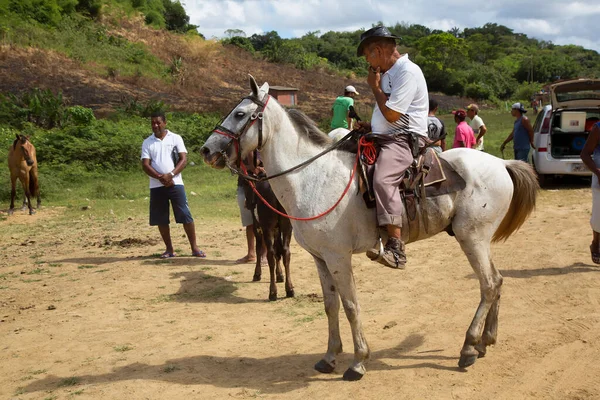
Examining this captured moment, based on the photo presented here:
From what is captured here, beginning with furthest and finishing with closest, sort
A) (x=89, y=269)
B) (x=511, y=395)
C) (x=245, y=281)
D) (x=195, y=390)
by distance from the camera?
(x=89, y=269), (x=245, y=281), (x=195, y=390), (x=511, y=395)

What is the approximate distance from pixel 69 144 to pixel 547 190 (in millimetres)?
14749

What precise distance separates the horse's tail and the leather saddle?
0.63 metres

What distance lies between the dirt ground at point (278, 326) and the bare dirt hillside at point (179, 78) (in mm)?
20295

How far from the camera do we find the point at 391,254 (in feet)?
16.5

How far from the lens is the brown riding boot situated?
4988mm

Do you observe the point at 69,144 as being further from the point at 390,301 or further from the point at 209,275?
the point at 390,301

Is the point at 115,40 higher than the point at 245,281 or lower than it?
higher

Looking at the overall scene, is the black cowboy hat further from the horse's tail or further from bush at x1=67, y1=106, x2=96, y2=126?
bush at x1=67, y1=106, x2=96, y2=126

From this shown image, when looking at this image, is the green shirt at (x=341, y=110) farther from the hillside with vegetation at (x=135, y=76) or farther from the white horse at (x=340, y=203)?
the hillside with vegetation at (x=135, y=76)

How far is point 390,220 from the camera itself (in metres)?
4.93

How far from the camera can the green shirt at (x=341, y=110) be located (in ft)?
32.1

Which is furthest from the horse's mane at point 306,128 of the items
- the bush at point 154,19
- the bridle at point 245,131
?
the bush at point 154,19

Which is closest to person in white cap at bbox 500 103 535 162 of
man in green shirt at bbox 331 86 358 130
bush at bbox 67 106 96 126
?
man in green shirt at bbox 331 86 358 130

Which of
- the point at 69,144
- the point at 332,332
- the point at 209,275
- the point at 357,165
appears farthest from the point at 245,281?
the point at 69,144
